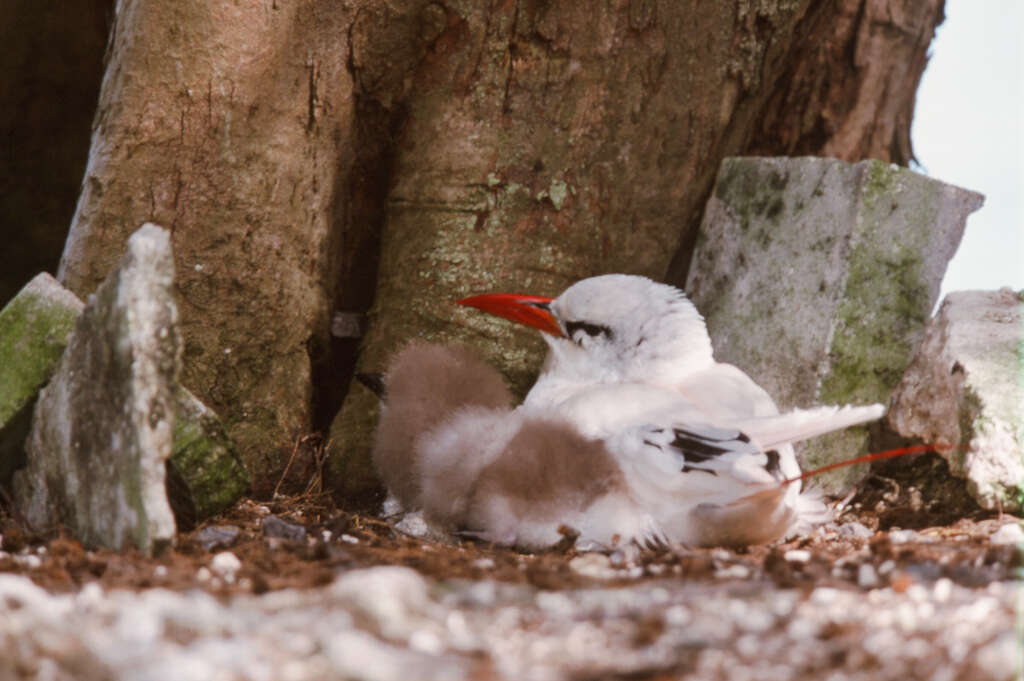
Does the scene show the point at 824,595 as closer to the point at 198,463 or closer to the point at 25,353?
the point at 198,463

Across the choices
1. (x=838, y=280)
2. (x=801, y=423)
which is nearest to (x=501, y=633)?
(x=801, y=423)

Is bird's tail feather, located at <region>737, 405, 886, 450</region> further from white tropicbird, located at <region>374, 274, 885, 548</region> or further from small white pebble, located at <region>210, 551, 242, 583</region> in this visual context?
small white pebble, located at <region>210, 551, 242, 583</region>

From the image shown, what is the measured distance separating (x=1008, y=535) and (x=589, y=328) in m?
1.35

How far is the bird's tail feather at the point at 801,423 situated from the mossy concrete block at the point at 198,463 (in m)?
1.43

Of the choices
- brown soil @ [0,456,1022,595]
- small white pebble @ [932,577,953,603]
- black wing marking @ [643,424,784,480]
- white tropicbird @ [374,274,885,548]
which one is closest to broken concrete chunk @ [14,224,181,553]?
brown soil @ [0,456,1022,595]

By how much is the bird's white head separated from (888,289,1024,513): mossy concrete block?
0.80 m

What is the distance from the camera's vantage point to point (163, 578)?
2.04 m

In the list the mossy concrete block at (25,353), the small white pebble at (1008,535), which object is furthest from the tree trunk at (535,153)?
the small white pebble at (1008,535)

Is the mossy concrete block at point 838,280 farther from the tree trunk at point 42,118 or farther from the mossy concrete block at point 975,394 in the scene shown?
the tree trunk at point 42,118

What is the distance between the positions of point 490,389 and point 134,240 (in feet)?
4.17

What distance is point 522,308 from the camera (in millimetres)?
3484

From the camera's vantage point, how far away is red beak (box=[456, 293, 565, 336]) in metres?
3.44

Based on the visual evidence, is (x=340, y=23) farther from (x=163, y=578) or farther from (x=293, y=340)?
(x=163, y=578)

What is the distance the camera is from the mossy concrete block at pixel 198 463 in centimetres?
281
